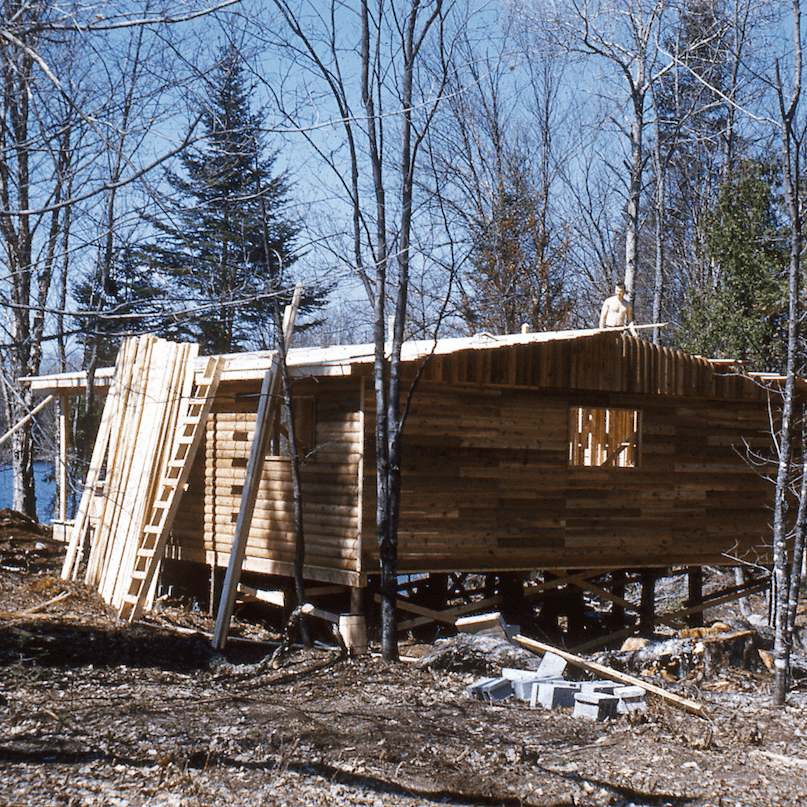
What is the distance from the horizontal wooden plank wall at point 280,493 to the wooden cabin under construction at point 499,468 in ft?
0.09

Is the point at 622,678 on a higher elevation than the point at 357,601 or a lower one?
lower

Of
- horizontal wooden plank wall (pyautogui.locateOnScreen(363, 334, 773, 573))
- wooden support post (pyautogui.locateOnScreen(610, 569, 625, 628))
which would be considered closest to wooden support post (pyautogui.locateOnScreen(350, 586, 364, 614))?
→ horizontal wooden plank wall (pyautogui.locateOnScreen(363, 334, 773, 573))

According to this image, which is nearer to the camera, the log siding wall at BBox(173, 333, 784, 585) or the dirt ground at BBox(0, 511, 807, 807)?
the dirt ground at BBox(0, 511, 807, 807)

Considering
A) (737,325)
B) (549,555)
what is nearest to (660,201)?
(737,325)

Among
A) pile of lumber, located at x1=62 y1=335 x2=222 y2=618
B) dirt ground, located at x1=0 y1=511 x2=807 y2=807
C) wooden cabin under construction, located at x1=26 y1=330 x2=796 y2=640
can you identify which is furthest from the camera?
wooden cabin under construction, located at x1=26 y1=330 x2=796 y2=640

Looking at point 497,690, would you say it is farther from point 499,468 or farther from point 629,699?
point 499,468

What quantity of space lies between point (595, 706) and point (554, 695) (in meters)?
0.52

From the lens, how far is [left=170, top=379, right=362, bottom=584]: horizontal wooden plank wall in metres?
12.4

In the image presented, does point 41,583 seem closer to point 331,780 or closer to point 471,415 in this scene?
point 471,415

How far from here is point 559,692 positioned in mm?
9445

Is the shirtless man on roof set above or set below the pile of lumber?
above

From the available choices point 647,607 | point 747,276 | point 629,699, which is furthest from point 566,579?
point 747,276

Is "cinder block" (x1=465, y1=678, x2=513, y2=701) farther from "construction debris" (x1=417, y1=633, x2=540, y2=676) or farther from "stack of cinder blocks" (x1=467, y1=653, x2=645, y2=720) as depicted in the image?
"construction debris" (x1=417, y1=633, x2=540, y2=676)

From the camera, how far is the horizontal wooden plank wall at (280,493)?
12414 mm
